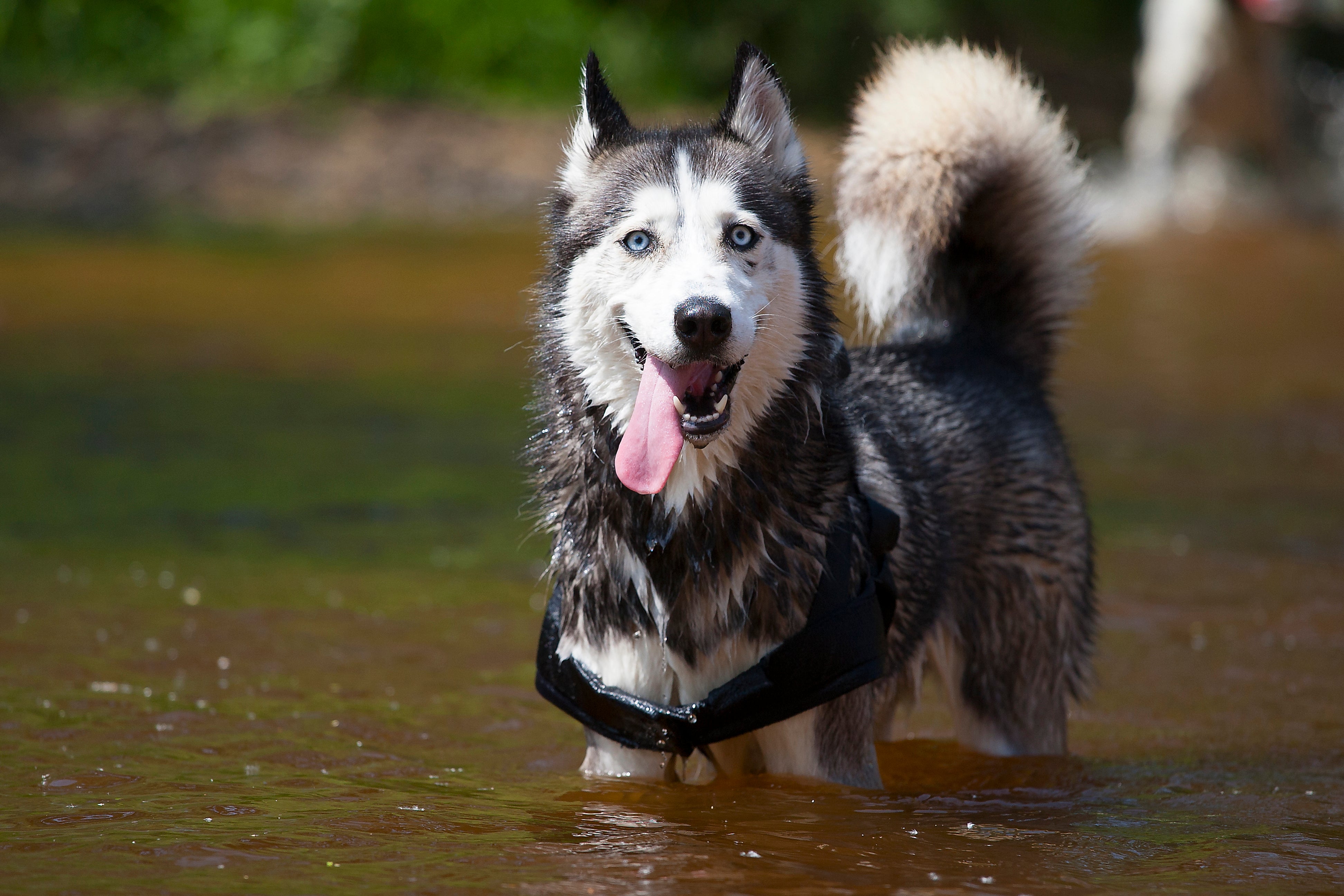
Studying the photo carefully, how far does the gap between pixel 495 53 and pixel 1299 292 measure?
9.44 meters

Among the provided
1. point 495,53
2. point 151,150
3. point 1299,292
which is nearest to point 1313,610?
point 1299,292

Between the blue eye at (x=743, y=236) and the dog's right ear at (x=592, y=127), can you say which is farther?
the dog's right ear at (x=592, y=127)

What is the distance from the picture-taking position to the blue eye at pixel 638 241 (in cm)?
344

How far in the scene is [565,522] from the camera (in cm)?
365

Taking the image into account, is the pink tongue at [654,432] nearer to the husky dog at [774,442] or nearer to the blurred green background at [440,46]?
→ the husky dog at [774,442]

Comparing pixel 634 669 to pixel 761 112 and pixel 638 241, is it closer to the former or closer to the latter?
pixel 638 241

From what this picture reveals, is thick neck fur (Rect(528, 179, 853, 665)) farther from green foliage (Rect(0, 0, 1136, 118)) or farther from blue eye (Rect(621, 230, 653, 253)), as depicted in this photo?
green foliage (Rect(0, 0, 1136, 118))

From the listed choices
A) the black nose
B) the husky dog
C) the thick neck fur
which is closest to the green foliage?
the husky dog

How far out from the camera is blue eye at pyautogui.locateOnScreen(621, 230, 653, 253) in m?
3.44

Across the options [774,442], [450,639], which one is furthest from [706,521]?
[450,639]

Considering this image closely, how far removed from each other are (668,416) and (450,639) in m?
2.28

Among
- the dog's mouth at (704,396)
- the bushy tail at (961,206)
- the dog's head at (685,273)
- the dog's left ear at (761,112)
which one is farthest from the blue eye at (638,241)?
the bushy tail at (961,206)

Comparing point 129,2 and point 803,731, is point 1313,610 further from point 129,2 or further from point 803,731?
point 129,2

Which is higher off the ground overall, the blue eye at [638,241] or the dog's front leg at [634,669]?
the blue eye at [638,241]
